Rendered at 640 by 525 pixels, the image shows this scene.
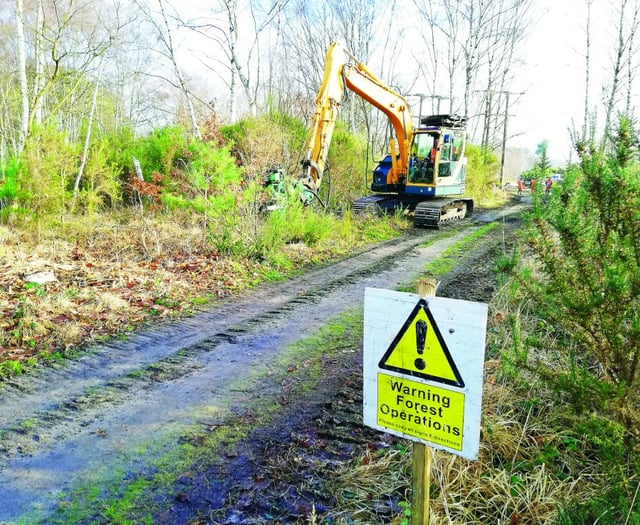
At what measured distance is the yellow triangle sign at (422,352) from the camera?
5.87 feet

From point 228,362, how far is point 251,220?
174 inches

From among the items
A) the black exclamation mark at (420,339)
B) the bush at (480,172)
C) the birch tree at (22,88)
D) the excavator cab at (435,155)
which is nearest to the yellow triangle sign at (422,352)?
the black exclamation mark at (420,339)

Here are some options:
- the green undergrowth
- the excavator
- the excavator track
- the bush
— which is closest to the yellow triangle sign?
the green undergrowth

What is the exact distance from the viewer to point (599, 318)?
2488mm

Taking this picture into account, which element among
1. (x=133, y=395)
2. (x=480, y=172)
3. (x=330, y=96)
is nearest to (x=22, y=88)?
(x=330, y=96)

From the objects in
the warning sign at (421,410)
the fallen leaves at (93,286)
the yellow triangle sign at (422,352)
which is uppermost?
the yellow triangle sign at (422,352)

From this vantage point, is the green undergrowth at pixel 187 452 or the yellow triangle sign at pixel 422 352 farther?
the green undergrowth at pixel 187 452

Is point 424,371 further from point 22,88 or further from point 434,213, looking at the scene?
point 434,213

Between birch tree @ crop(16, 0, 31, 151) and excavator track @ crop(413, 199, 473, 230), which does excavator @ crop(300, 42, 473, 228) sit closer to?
excavator track @ crop(413, 199, 473, 230)

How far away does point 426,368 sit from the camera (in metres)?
1.84

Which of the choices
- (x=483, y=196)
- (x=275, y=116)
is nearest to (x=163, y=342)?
(x=275, y=116)

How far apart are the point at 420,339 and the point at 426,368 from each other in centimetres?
12

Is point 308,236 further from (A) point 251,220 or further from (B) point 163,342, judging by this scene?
(B) point 163,342

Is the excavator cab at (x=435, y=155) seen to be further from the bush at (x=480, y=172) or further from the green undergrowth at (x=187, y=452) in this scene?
the green undergrowth at (x=187, y=452)
